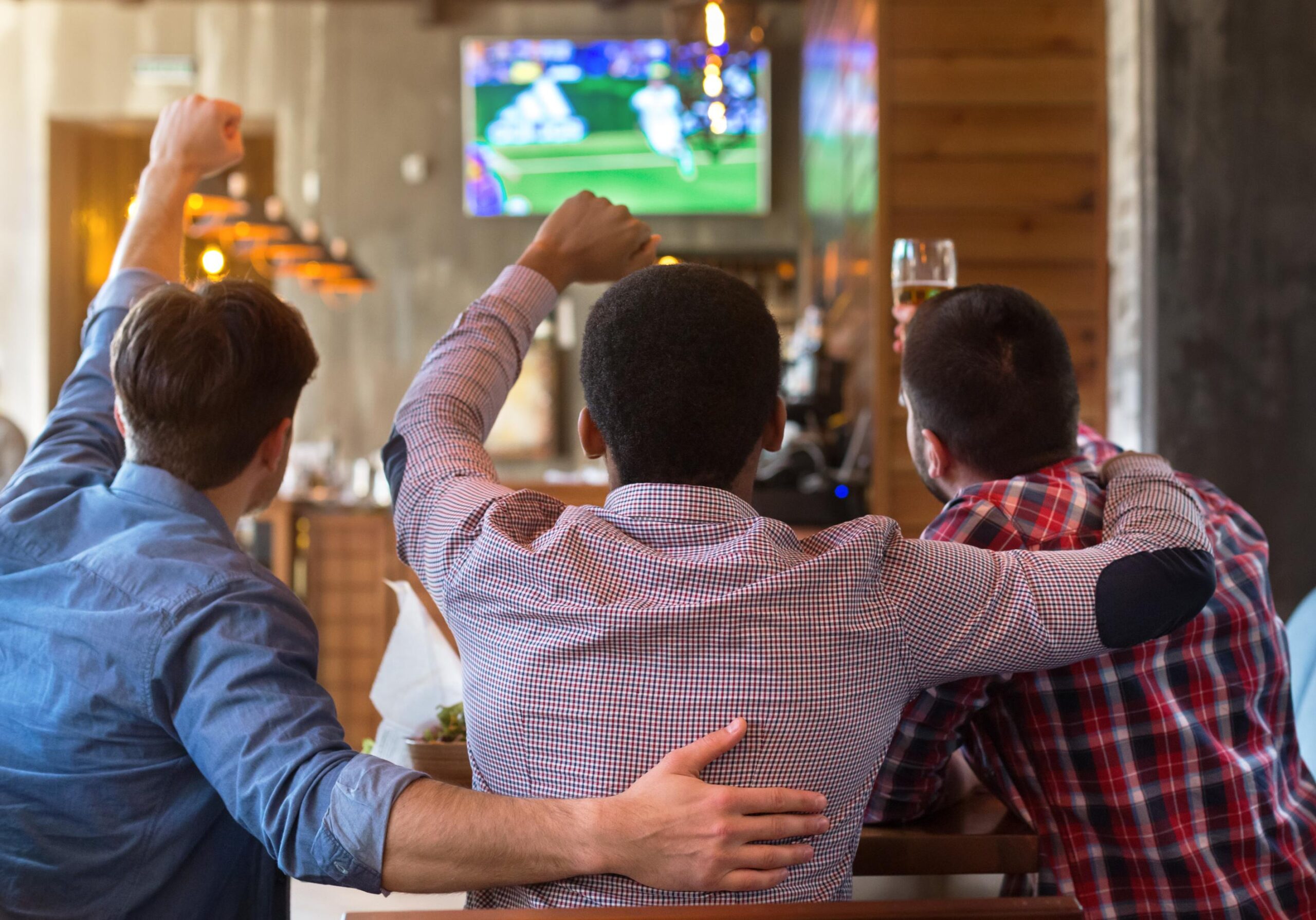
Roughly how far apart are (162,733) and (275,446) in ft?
1.13

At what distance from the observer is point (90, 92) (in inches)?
330

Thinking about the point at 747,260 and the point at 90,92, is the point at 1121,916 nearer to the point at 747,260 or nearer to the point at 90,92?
the point at 747,260

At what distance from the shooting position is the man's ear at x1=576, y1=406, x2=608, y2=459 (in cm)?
113

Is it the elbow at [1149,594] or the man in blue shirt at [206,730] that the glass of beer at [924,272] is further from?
the man in blue shirt at [206,730]

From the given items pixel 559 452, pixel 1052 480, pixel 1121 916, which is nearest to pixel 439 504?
pixel 1052 480

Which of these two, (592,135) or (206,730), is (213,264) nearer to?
(206,730)

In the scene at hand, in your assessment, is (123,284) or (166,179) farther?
(166,179)

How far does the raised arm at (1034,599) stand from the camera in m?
1.04

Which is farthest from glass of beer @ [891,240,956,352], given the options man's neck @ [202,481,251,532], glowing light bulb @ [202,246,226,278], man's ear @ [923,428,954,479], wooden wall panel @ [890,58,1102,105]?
wooden wall panel @ [890,58,1102,105]

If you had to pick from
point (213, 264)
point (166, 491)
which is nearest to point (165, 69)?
point (213, 264)

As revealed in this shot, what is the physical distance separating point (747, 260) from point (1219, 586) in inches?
277

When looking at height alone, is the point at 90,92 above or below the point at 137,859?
above

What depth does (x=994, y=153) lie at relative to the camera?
378 cm

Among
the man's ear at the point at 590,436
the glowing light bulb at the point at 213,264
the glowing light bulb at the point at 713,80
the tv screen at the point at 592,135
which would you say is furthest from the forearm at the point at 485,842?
the tv screen at the point at 592,135
